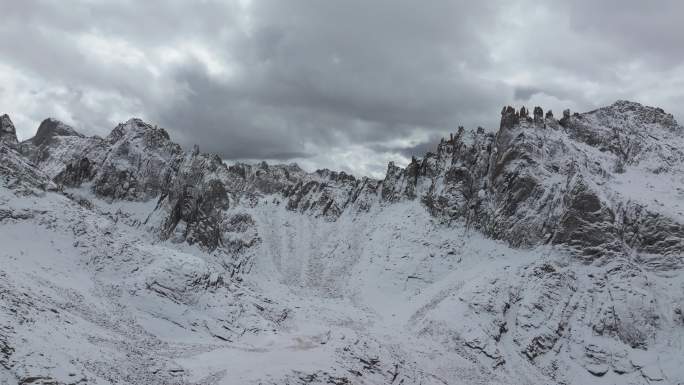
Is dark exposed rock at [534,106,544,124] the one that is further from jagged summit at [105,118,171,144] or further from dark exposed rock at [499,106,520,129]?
jagged summit at [105,118,171,144]

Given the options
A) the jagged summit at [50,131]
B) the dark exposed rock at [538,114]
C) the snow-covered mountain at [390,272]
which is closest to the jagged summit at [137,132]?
the snow-covered mountain at [390,272]

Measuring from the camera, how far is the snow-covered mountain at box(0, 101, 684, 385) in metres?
47.6

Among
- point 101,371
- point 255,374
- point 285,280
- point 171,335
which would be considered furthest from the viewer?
point 285,280

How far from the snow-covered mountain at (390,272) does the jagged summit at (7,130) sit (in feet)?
67.1

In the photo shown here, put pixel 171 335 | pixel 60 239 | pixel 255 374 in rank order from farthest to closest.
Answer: pixel 60 239 → pixel 171 335 → pixel 255 374

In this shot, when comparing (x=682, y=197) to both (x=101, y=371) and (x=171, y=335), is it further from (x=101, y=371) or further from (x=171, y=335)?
(x=101, y=371)

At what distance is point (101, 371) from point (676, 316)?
224 feet

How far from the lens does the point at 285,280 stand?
331ft

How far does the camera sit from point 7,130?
132875mm

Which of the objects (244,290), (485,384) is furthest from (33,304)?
(485,384)

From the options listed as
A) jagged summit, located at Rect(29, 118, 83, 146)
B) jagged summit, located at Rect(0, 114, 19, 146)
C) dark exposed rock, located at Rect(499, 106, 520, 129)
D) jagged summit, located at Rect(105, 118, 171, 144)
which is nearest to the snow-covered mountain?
dark exposed rock, located at Rect(499, 106, 520, 129)

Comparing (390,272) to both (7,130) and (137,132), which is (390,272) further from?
(7,130)

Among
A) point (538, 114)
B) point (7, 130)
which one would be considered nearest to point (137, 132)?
point (7, 130)

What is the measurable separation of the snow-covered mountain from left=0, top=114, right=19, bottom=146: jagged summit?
805 inches
